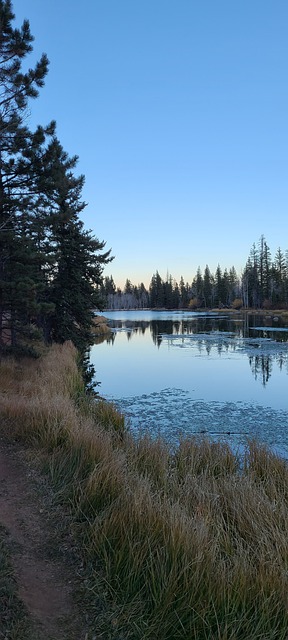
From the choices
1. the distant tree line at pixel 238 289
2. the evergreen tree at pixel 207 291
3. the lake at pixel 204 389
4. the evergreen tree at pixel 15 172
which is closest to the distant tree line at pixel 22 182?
the evergreen tree at pixel 15 172

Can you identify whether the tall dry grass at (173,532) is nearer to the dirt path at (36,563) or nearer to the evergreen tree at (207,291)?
the dirt path at (36,563)

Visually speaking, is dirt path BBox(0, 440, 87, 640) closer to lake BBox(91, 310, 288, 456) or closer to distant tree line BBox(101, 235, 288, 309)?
lake BBox(91, 310, 288, 456)

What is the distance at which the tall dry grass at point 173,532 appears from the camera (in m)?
3.21

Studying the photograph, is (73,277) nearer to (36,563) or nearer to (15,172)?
(15,172)

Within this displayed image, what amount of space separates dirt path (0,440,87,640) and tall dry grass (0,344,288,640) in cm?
27

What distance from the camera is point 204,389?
17188 mm

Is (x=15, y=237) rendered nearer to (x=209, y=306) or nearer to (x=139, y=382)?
(x=139, y=382)

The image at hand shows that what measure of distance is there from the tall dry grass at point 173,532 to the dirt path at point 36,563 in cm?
27

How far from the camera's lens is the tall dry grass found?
3213 mm

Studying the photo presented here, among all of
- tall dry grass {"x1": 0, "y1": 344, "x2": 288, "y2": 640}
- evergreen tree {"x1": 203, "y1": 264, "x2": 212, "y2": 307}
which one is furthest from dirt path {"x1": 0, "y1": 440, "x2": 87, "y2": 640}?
evergreen tree {"x1": 203, "y1": 264, "x2": 212, "y2": 307}

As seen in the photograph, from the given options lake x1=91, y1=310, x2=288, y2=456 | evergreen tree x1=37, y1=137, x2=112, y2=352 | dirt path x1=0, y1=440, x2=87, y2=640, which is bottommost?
lake x1=91, y1=310, x2=288, y2=456

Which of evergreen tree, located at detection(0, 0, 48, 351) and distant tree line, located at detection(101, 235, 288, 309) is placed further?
distant tree line, located at detection(101, 235, 288, 309)

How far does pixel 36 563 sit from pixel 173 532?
129cm

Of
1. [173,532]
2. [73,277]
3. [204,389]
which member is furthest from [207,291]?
[173,532]
